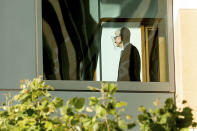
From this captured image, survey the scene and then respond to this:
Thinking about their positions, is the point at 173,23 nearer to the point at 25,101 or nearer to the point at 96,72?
the point at 96,72

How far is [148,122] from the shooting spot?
7.55 feet

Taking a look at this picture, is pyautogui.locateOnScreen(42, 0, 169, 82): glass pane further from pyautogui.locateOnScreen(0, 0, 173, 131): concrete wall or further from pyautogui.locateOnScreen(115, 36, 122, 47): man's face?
pyautogui.locateOnScreen(0, 0, 173, 131): concrete wall

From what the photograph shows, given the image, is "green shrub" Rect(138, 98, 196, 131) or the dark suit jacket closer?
→ "green shrub" Rect(138, 98, 196, 131)

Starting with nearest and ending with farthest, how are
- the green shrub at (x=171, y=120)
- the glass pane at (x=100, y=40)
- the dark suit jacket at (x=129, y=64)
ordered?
the green shrub at (x=171, y=120)
the glass pane at (x=100, y=40)
the dark suit jacket at (x=129, y=64)

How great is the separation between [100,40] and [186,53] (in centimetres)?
114

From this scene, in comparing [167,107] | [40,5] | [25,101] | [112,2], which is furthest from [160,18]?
[167,107]

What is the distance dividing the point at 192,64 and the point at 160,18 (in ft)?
2.44

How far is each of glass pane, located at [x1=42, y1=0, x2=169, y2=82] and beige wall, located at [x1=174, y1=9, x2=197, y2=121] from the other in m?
0.29

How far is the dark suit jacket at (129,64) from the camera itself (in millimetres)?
7090

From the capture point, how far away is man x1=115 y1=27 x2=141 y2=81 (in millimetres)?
7078

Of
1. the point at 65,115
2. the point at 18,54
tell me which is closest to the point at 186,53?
the point at 18,54

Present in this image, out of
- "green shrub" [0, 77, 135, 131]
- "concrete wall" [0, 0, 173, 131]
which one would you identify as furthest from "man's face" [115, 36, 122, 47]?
"green shrub" [0, 77, 135, 131]

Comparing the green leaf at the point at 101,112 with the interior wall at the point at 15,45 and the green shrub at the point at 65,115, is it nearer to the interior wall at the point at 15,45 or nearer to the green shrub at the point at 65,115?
the green shrub at the point at 65,115

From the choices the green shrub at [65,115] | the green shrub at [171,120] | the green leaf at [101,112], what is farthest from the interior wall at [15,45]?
the green shrub at [171,120]
